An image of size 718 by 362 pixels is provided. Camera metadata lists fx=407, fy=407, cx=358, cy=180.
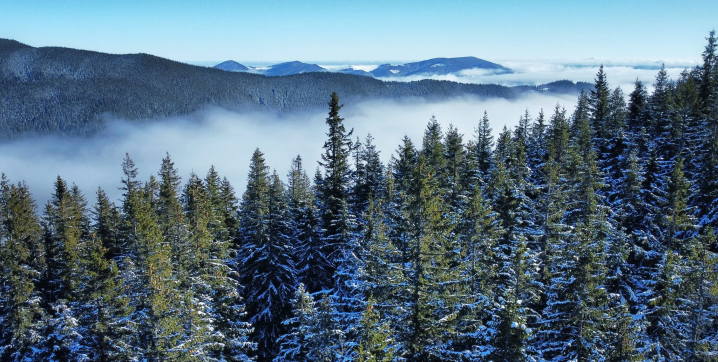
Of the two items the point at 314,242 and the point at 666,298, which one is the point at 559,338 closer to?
the point at 666,298

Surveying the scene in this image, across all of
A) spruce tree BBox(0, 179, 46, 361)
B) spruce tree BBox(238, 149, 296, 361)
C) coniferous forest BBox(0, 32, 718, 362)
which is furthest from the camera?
spruce tree BBox(238, 149, 296, 361)

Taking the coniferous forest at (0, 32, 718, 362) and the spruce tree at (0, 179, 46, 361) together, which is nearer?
the coniferous forest at (0, 32, 718, 362)

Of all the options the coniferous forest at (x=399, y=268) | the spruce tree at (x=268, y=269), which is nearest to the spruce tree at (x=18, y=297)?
the coniferous forest at (x=399, y=268)

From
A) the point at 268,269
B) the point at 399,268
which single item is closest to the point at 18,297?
the point at 268,269

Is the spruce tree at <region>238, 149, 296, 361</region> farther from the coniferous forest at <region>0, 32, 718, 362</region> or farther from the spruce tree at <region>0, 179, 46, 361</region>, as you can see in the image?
the spruce tree at <region>0, 179, 46, 361</region>

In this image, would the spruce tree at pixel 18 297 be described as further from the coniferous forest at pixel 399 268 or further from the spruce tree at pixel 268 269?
the spruce tree at pixel 268 269

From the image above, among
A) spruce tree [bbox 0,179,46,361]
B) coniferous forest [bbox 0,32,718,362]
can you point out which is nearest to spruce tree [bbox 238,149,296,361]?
coniferous forest [bbox 0,32,718,362]

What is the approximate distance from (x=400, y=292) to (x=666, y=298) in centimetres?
1531

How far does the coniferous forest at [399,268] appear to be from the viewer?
19.0m

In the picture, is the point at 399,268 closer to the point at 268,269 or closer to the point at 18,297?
the point at 268,269

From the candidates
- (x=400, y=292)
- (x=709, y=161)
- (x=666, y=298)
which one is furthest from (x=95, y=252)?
(x=709, y=161)

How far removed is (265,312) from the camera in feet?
106

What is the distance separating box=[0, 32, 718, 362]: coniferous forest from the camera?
62.2 ft

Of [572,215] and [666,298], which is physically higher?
[572,215]
